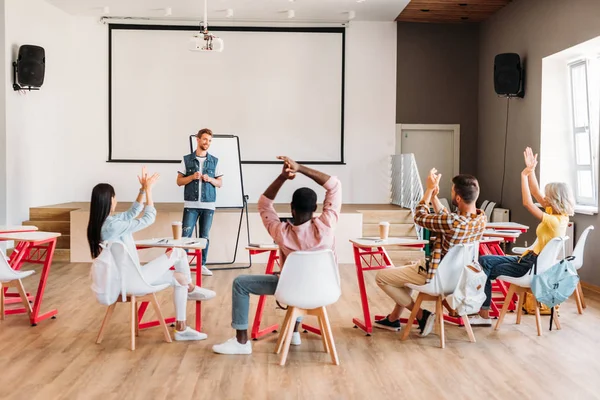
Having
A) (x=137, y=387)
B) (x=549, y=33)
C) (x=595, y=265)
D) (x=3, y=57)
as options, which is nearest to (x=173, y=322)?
(x=137, y=387)

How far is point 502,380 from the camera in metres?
3.89

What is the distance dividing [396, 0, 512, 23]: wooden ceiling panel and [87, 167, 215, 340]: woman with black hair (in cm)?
650

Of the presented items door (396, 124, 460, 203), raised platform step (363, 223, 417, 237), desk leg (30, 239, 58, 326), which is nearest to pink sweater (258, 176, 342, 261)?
desk leg (30, 239, 58, 326)

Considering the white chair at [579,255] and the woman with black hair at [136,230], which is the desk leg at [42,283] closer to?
the woman with black hair at [136,230]

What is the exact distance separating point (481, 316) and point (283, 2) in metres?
6.15

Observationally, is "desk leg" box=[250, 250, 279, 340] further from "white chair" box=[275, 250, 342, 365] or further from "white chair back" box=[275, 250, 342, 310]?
"white chair back" box=[275, 250, 342, 310]

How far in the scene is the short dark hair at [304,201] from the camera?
4.02 meters

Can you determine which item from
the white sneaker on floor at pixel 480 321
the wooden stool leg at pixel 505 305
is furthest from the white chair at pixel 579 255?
the white sneaker on floor at pixel 480 321

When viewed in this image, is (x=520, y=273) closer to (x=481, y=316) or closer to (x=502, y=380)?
(x=481, y=316)

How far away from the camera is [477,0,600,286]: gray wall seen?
7.29 m

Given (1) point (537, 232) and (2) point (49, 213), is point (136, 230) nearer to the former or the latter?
(1) point (537, 232)

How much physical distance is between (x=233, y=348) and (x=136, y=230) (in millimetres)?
1018

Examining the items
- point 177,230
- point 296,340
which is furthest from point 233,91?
point 296,340

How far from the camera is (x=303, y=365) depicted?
4156 millimetres
